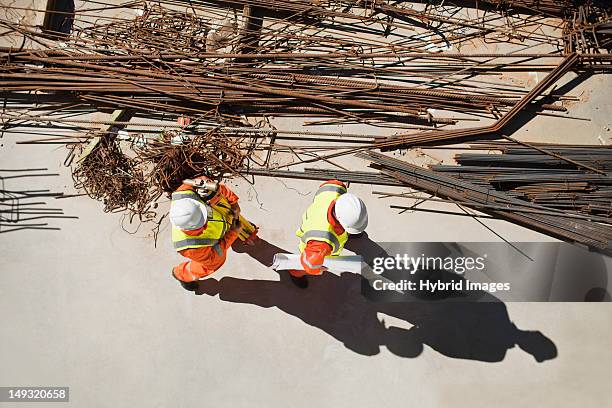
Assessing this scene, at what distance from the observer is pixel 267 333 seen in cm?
543

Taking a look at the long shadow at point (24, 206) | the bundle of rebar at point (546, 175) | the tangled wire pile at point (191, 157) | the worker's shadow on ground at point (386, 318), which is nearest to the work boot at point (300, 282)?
the worker's shadow on ground at point (386, 318)

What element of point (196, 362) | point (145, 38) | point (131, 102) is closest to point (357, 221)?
point (196, 362)

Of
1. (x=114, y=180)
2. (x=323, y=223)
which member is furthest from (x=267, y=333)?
(x=114, y=180)

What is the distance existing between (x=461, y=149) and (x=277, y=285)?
3.02 metres

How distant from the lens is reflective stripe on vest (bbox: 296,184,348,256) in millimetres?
4105

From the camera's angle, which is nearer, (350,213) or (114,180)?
(350,213)

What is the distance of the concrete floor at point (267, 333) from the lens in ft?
17.3

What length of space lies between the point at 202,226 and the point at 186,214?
24 centimetres

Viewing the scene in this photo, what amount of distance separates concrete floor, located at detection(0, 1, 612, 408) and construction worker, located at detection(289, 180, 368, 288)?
140 centimetres

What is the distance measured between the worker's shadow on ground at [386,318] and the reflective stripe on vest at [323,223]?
4.43 feet

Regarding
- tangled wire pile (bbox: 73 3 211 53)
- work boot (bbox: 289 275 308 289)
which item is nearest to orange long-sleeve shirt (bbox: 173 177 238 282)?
work boot (bbox: 289 275 308 289)

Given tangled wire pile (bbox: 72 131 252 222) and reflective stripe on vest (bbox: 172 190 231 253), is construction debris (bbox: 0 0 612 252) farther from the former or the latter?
reflective stripe on vest (bbox: 172 190 231 253)

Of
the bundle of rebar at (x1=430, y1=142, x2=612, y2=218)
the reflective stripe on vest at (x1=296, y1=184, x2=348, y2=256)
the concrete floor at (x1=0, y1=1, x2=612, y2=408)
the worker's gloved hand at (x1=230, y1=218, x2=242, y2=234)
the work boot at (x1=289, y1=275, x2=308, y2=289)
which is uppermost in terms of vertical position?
the bundle of rebar at (x1=430, y1=142, x2=612, y2=218)

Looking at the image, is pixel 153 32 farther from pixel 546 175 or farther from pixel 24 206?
pixel 546 175
